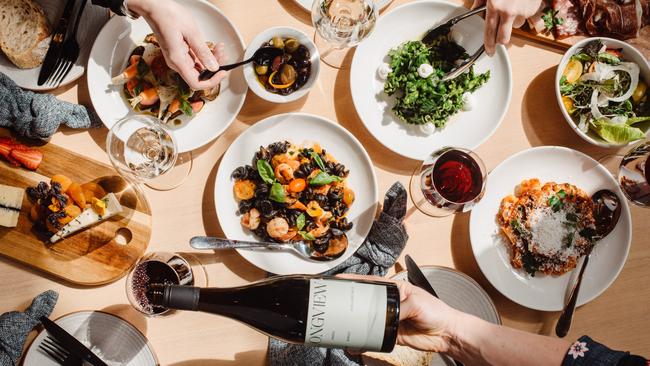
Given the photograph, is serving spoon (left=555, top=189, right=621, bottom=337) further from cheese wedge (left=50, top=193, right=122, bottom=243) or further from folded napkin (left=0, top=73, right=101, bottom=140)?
folded napkin (left=0, top=73, right=101, bottom=140)

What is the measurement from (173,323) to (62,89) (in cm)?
80

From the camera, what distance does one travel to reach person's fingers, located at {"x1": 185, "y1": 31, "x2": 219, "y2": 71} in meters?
1.33

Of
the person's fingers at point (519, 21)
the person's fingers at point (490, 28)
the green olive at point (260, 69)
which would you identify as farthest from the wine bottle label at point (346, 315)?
the person's fingers at point (519, 21)

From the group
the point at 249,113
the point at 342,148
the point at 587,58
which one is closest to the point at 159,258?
the point at 249,113

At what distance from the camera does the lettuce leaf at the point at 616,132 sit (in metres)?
1.49

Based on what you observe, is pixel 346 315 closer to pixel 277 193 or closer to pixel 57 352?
pixel 277 193

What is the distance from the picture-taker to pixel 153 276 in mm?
1402

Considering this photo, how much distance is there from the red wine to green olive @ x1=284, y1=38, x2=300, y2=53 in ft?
1.78

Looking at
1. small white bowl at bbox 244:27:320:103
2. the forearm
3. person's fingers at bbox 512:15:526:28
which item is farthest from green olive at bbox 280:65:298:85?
the forearm

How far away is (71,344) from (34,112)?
68cm

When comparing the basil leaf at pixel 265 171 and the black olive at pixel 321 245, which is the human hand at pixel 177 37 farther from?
the black olive at pixel 321 245

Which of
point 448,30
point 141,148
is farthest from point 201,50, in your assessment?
point 448,30

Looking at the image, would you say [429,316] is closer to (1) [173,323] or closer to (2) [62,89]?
(1) [173,323]

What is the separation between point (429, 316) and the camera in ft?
4.02
